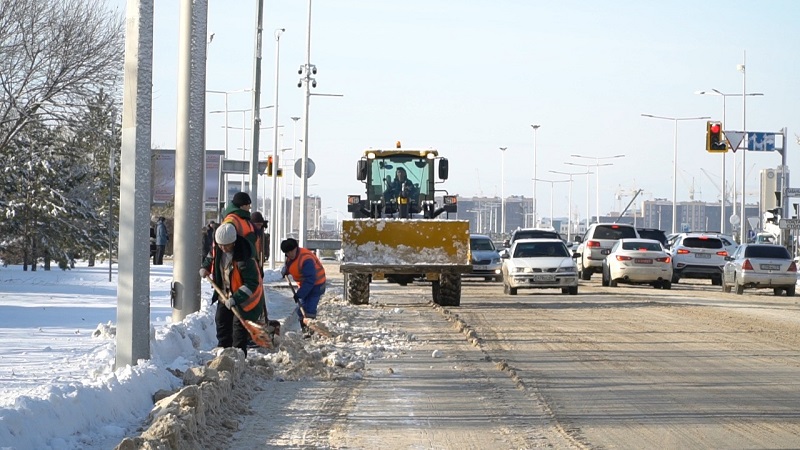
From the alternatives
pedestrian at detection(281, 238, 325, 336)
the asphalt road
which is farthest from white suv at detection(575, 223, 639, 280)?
pedestrian at detection(281, 238, 325, 336)

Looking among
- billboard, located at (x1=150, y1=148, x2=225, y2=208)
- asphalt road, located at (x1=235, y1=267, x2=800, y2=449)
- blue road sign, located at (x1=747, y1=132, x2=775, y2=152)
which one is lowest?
asphalt road, located at (x1=235, y1=267, x2=800, y2=449)

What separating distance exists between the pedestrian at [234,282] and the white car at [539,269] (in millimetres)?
17853

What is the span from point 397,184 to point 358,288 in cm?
348

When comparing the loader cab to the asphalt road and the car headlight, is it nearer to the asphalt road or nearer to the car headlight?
the car headlight

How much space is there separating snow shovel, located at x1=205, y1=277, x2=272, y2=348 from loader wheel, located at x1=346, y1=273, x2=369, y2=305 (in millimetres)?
11360

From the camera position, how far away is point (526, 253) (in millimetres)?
32188

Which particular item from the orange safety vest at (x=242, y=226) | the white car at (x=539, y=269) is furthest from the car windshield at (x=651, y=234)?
the orange safety vest at (x=242, y=226)

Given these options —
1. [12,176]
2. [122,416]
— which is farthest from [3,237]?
[122,416]

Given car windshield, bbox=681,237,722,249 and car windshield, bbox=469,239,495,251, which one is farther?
car windshield, bbox=469,239,495,251

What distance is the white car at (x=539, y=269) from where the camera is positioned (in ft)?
102

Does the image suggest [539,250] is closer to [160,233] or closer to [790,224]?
[790,224]

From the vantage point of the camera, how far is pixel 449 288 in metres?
25.9

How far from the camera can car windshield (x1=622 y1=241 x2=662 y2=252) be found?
35.8 metres

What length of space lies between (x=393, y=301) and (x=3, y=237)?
1525 centimetres
